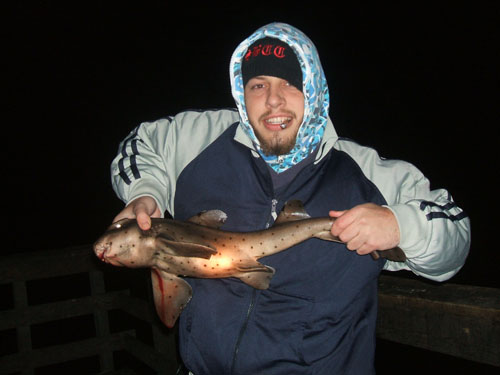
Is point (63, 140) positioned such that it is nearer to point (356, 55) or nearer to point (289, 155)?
point (356, 55)

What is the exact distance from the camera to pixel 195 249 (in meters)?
2.02

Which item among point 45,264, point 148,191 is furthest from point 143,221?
point 45,264

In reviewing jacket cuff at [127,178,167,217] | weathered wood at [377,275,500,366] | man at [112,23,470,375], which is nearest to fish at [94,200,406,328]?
man at [112,23,470,375]

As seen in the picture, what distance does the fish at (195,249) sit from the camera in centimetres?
204

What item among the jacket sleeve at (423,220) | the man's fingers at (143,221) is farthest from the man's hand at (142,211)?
the jacket sleeve at (423,220)

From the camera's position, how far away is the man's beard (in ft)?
8.09

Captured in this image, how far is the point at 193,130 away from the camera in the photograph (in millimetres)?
2658

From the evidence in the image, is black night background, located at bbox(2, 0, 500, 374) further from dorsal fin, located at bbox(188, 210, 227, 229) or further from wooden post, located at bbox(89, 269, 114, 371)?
dorsal fin, located at bbox(188, 210, 227, 229)

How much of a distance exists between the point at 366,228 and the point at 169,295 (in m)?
1.12

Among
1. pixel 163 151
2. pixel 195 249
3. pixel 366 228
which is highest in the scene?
pixel 163 151

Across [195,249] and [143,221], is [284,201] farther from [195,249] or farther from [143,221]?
[143,221]

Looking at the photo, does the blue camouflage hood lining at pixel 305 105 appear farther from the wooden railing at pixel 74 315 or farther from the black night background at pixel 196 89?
the black night background at pixel 196 89

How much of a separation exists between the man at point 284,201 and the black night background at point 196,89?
1656 centimetres

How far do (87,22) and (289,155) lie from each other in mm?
77946
